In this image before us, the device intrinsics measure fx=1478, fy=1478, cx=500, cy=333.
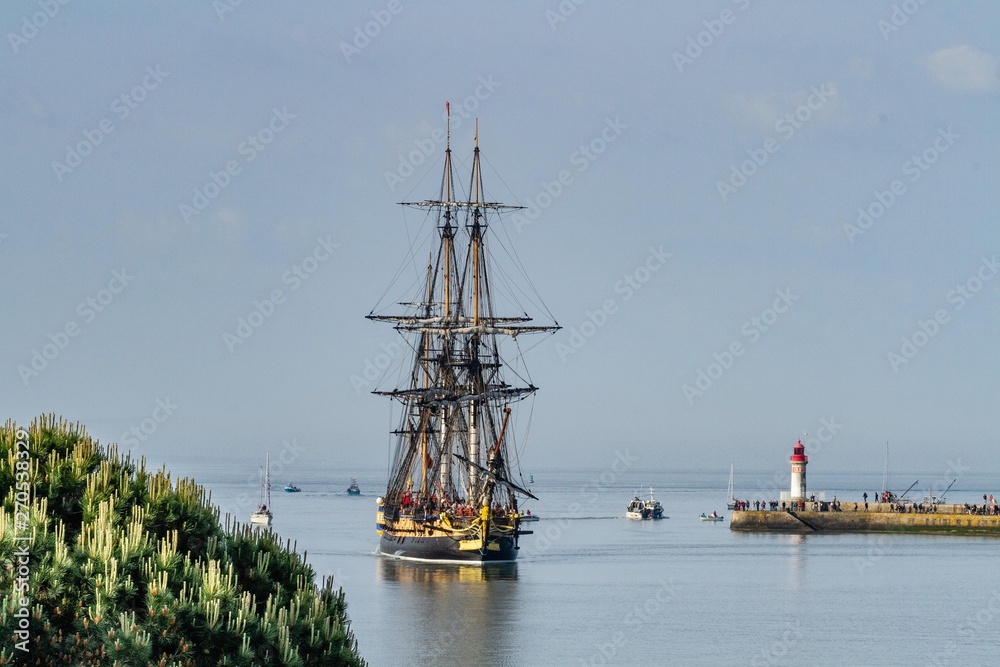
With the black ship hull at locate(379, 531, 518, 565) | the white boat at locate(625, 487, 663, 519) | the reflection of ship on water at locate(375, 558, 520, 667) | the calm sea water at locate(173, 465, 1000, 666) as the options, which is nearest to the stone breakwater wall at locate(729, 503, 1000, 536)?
the calm sea water at locate(173, 465, 1000, 666)

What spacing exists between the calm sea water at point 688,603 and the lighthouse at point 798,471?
285 inches

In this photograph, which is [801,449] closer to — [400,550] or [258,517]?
[400,550]

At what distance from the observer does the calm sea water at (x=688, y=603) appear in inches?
2008

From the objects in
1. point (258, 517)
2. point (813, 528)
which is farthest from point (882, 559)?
point (258, 517)

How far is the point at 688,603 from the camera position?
66.8 meters

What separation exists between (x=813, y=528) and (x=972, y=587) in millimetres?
44496

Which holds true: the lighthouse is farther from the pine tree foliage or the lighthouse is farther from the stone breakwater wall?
the pine tree foliage

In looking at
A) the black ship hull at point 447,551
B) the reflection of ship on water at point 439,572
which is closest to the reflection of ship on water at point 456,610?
the reflection of ship on water at point 439,572

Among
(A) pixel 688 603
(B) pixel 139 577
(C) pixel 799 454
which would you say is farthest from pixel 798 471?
(B) pixel 139 577

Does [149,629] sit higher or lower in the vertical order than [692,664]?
higher

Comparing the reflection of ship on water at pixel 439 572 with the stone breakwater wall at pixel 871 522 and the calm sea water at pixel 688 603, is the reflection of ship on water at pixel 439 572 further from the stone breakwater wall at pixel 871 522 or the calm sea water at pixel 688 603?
the stone breakwater wall at pixel 871 522

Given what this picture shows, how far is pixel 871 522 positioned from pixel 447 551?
4260 cm

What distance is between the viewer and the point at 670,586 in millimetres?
75188

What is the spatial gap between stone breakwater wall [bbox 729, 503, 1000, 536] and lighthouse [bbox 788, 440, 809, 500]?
3.00m
